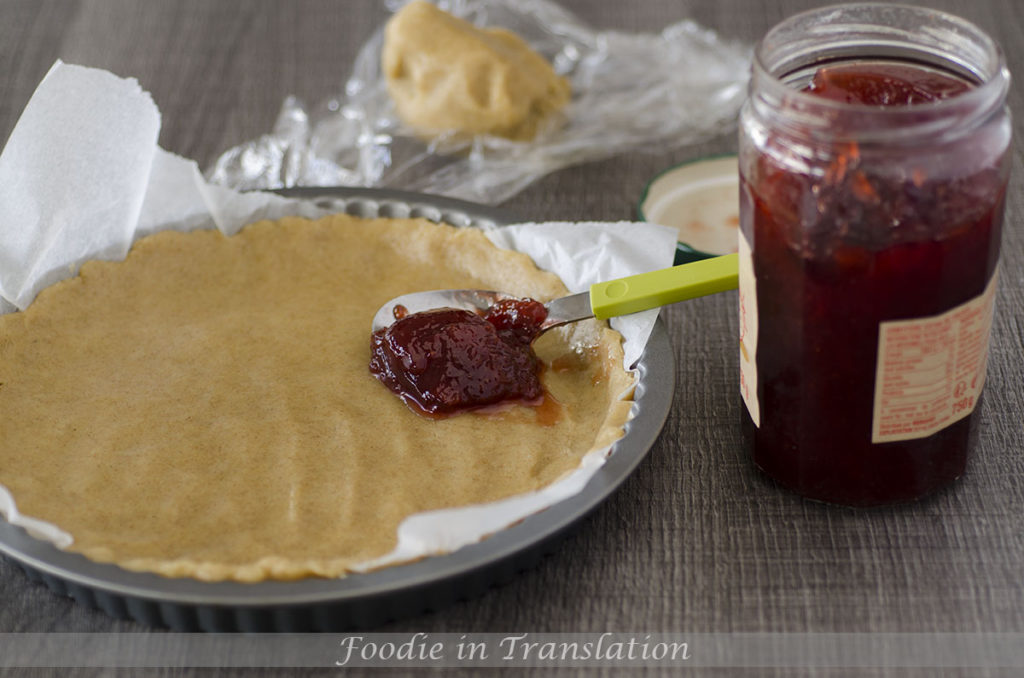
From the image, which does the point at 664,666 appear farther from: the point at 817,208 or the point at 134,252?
the point at 134,252

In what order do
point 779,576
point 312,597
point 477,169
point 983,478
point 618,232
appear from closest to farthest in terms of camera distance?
1. point 312,597
2. point 779,576
3. point 983,478
4. point 618,232
5. point 477,169

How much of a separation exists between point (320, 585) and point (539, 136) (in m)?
1.26

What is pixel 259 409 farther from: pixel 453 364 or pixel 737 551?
pixel 737 551

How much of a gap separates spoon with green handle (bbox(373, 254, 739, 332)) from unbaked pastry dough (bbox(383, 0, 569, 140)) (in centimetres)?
66

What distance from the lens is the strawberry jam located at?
139 centimetres

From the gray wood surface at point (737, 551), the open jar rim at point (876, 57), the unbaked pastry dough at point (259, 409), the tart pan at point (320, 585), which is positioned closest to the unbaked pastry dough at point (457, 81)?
the unbaked pastry dough at point (259, 409)

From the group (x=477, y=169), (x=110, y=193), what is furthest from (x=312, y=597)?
(x=477, y=169)

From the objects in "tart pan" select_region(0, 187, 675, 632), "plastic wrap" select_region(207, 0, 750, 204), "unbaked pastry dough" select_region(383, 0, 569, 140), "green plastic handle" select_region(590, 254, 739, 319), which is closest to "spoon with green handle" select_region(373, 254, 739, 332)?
"green plastic handle" select_region(590, 254, 739, 319)

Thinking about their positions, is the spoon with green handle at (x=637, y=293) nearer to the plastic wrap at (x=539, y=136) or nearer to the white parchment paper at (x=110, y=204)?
the white parchment paper at (x=110, y=204)

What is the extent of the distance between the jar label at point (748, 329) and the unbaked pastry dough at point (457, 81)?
0.97m

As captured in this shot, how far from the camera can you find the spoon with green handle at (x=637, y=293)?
4.49ft

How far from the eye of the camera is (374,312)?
1589mm

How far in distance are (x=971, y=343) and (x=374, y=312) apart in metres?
0.82

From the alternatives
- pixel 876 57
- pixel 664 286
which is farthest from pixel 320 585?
pixel 876 57
